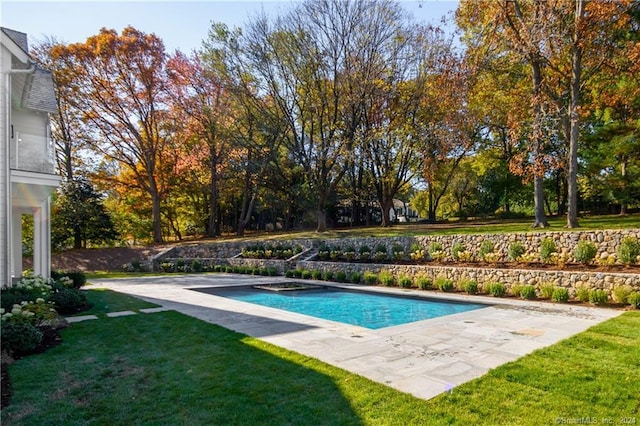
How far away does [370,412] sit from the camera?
3465 millimetres

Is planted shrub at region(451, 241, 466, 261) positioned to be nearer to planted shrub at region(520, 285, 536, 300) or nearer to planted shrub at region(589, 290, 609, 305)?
planted shrub at region(520, 285, 536, 300)

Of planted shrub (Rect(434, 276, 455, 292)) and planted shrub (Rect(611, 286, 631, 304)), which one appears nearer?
planted shrub (Rect(611, 286, 631, 304))

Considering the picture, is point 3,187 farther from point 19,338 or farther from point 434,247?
point 434,247

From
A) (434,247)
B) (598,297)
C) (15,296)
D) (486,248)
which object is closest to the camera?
(15,296)

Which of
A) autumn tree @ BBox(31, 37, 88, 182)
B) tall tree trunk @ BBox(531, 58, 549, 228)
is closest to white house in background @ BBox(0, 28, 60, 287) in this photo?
autumn tree @ BBox(31, 37, 88, 182)

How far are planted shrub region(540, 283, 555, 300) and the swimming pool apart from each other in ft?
5.33

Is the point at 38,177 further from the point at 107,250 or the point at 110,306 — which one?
the point at 107,250

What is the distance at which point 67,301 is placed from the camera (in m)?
8.27

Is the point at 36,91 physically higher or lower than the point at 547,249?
higher

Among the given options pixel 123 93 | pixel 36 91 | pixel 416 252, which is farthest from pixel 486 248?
pixel 123 93

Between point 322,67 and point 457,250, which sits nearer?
point 457,250

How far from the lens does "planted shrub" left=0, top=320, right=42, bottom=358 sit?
5176mm

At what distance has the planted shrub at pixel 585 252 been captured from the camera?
32.8 feet

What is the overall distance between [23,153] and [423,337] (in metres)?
9.78
